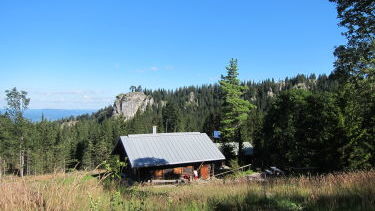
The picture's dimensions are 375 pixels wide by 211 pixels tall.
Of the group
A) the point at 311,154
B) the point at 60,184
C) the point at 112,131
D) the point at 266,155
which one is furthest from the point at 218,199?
the point at 112,131

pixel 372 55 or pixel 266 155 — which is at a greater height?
pixel 372 55

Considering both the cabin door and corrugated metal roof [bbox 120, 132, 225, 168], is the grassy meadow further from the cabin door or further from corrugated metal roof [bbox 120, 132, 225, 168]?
the cabin door

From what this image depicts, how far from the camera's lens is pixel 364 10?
11.8m

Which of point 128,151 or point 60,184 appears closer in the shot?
point 60,184

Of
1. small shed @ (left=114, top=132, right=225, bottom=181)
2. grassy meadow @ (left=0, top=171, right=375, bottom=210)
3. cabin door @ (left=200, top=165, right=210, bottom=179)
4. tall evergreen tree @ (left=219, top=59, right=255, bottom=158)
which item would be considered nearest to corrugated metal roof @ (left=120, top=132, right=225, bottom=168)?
small shed @ (left=114, top=132, right=225, bottom=181)

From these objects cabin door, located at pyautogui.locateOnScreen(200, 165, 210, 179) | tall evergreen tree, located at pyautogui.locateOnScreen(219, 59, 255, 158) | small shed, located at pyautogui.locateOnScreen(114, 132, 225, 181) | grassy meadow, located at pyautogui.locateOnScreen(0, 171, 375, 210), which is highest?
tall evergreen tree, located at pyautogui.locateOnScreen(219, 59, 255, 158)

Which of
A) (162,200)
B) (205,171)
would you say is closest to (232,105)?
(205,171)

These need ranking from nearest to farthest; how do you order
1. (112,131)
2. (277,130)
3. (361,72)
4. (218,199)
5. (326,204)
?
(326,204)
(218,199)
(361,72)
(277,130)
(112,131)

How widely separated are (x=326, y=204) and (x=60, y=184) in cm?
458

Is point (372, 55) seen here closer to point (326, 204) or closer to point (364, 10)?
point (364, 10)

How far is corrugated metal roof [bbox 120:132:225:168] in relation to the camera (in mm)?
32156

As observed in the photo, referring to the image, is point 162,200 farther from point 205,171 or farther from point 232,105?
point 232,105

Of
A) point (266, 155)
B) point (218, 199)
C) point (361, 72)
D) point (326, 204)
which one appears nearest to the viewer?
point (326, 204)

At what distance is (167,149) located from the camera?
113ft
